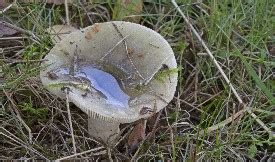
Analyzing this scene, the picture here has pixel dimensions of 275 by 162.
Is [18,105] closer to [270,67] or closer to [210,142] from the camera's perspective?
[210,142]

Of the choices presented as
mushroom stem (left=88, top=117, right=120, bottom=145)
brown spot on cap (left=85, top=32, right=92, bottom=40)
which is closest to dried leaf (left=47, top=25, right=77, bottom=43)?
brown spot on cap (left=85, top=32, right=92, bottom=40)

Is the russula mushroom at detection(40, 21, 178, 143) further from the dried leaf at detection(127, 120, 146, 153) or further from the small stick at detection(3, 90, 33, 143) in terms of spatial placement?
the small stick at detection(3, 90, 33, 143)

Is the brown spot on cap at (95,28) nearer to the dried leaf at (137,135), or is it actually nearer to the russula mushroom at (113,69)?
the russula mushroom at (113,69)

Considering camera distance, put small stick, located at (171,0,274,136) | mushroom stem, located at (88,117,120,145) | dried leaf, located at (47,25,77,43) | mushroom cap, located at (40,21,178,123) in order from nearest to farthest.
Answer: mushroom cap, located at (40,21,178,123), mushroom stem, located at (88,117,120,145), small stick, located at (171,0,274,136), dried leaf, located at (47,25,77,43)

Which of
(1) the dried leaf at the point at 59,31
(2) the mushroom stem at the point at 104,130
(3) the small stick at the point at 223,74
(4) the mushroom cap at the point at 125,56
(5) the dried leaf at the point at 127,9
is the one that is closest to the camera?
(4) the mushroom cap at the point at 125,56

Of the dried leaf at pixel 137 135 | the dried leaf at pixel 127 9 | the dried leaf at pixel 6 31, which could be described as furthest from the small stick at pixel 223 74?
the dried leaf at pixel 6 31

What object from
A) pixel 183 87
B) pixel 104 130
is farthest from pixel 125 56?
pixel 183 87
